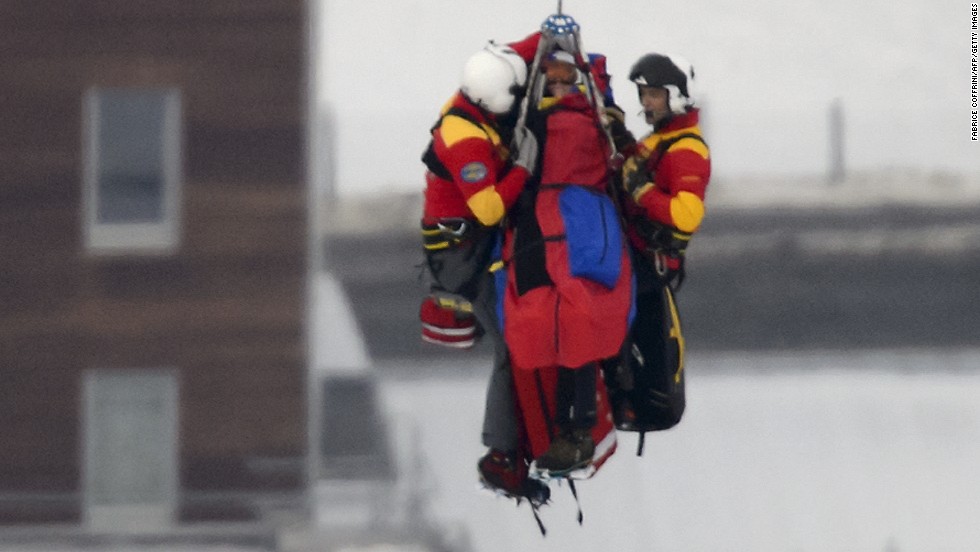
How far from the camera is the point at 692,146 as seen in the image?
209 inches

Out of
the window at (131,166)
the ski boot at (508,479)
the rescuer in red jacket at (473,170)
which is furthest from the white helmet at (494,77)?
the window at (131,166)

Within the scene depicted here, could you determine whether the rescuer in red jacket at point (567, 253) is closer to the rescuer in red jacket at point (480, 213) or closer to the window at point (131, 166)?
the rescuer in red jacket at point (480, 213)

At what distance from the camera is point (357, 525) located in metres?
28.9

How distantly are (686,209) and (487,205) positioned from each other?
1.54ft

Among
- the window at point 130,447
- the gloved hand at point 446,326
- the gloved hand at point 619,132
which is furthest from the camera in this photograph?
the window at point 130,447

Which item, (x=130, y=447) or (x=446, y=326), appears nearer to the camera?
(x=446, y=326)

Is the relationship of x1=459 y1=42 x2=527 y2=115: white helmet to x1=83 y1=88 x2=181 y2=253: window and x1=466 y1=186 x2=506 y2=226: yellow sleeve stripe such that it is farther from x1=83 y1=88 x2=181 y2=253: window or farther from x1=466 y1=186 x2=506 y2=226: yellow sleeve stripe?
x1=83 y1=88 x2=181 y2=253: window

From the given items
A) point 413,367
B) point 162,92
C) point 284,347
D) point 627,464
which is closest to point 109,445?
point 284,347

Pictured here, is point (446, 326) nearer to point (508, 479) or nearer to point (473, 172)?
point (508, 479)

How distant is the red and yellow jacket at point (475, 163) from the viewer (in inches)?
204

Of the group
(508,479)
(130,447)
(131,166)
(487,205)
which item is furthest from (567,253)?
(130,447)

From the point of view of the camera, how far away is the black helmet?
17.4 feet

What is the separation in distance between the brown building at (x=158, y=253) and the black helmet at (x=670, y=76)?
68.1ft

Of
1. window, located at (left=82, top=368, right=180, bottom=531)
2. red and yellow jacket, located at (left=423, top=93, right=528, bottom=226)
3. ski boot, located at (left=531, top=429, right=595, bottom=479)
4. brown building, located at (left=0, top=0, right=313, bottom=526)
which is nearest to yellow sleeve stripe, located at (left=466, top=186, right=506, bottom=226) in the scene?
red and yellow jacket, located at (left=423, top=93, right=528, bottom=226)
